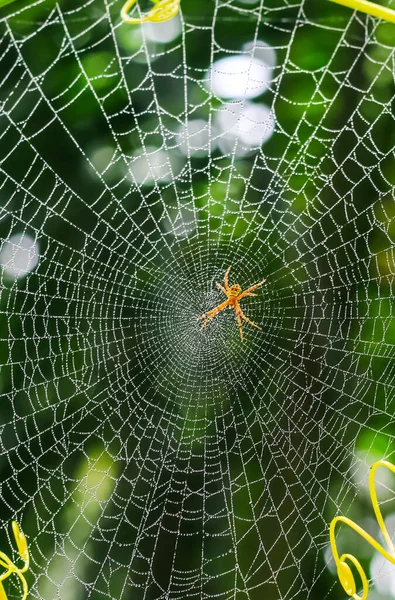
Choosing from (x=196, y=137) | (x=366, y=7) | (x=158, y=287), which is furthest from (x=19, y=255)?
(x=366, y=7)

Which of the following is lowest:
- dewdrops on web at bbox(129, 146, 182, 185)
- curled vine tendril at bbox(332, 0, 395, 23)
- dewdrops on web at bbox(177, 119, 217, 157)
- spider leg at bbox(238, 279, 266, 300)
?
spider leg at bbox(238, 279, 266, 300)

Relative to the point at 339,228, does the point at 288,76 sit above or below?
above

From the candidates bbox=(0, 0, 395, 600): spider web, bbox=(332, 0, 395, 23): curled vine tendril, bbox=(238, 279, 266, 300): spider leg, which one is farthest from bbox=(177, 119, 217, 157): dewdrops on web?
bbox=(332, 0, 395, 23): curled vine tendril

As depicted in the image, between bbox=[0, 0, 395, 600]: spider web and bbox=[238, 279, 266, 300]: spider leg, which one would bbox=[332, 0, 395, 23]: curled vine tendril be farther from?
bbox=[238, 279, 266, 300]: spider leg

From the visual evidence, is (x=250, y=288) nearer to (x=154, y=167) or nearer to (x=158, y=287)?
(x=158, y=287)

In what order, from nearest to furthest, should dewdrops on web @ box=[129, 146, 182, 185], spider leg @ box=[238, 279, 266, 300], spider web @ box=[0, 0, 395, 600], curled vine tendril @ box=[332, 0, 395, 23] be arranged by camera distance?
curled vine tendril @ box=[332, 0, 395, 23] → spider web @ box=[0, 0, 395, 600] → dewdrops on web @ box=[129, 146, 182, 185] → spider leg @ box=[238, 279, 266, 300]

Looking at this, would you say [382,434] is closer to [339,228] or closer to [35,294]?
[339,228]

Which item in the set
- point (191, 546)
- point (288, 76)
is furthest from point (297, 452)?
point (288, 76)
